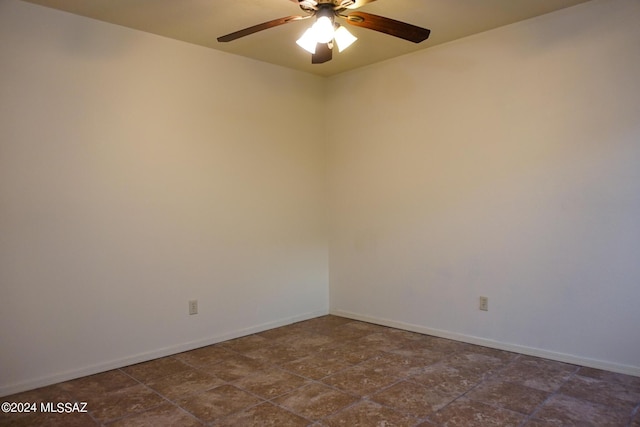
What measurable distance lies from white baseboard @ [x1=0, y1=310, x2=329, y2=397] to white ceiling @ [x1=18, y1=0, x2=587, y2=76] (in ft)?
7.95

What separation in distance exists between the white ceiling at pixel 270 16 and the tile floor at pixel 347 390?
8.07 ft

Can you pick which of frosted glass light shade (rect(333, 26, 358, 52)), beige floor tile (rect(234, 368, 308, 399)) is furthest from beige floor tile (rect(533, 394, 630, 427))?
frosted glass light shade (rect(333, 26, 358, 52))

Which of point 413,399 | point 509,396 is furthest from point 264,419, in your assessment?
point 509,396

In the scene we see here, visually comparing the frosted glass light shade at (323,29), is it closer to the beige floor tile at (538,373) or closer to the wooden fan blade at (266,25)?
the wooden fan blade at (266,25)

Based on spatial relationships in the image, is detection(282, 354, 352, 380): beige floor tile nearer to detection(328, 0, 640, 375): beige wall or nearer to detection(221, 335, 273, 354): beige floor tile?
detection(221, 335, 273, 354): beige floor tile

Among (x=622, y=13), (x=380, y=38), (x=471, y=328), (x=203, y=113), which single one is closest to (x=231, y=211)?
(x=203, y=113)

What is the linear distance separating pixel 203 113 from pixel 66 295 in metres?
1.72

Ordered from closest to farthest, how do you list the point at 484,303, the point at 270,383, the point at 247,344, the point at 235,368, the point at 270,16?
the point at 270,383 < the point at 270,16 < the point at 235,368 < the point at 484,303 < the point at 247,344

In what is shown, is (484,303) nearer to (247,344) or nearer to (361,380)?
(361,380)

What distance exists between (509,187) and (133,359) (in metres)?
3.12

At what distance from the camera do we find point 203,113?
3.62m

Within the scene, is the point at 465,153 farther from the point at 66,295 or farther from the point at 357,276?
the point at 66,295

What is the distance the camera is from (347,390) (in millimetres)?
2703

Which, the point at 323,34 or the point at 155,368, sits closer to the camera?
the point at 323,34
